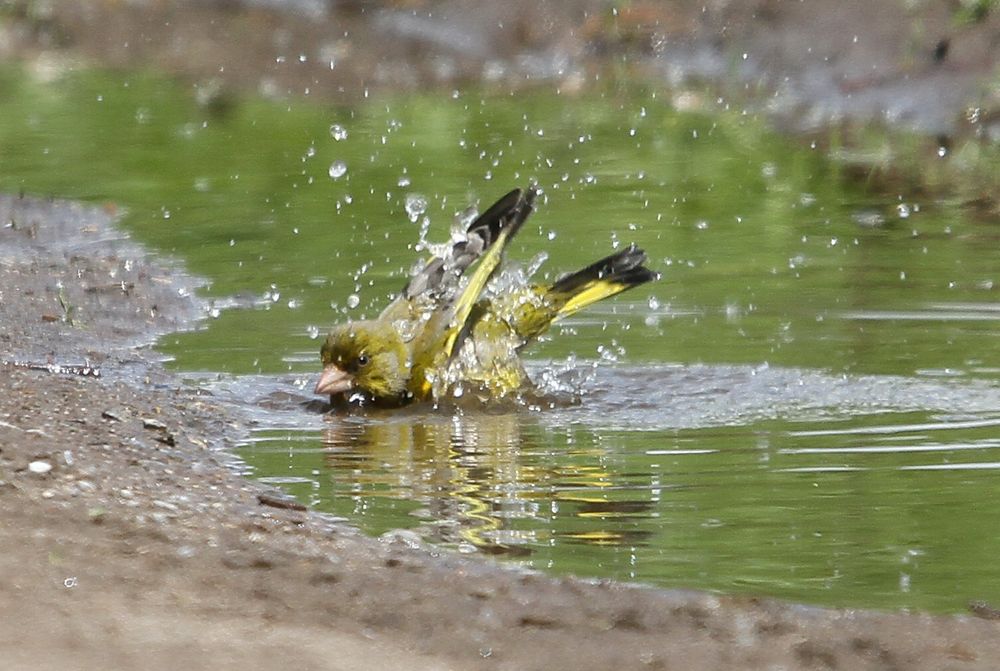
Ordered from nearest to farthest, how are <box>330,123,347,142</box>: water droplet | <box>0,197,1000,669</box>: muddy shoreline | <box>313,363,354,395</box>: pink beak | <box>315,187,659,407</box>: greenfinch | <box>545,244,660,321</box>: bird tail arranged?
1. <box>0,197,1000,669</box>: muddy shoreline
2. <box>313,363,354,395</box>: pink beak
3. <box>315,187,659,407</box>: greenfinch
4. <box>545,244,660,321</box>: bird tail
5. <box>330,123,347,142</box>: water droplet

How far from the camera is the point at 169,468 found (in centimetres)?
648

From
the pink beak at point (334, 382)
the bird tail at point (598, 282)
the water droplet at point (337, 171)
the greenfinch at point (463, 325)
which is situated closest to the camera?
the pink beak at point (334, 382)

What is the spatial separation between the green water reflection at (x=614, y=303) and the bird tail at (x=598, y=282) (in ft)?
0.91

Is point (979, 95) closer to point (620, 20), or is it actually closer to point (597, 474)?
point (620, 20)

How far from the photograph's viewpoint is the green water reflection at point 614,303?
5.86 meters

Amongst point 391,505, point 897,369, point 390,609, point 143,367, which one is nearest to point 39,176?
point 143,367

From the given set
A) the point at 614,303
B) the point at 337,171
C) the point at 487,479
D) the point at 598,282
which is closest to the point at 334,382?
the point at 598,282

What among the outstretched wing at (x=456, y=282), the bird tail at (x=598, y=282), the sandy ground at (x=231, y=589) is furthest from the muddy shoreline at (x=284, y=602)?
the bird tail at (x=598, y=282)

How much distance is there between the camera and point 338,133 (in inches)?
599

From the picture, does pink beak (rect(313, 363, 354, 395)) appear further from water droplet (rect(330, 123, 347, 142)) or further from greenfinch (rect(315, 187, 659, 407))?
water droplet (rect(330, 123, 347, 142))

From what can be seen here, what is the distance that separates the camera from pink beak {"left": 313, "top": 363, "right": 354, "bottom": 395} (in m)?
8.02

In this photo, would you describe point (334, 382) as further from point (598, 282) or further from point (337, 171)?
point (337, 171)

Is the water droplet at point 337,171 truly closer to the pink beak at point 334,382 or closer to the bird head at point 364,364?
the bird head at point 364,364

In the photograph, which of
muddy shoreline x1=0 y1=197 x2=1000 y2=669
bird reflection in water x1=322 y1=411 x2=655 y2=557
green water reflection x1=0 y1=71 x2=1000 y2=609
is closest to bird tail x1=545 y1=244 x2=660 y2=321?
green water reflection x1=0 y1=71 x2=1000 y2=609
